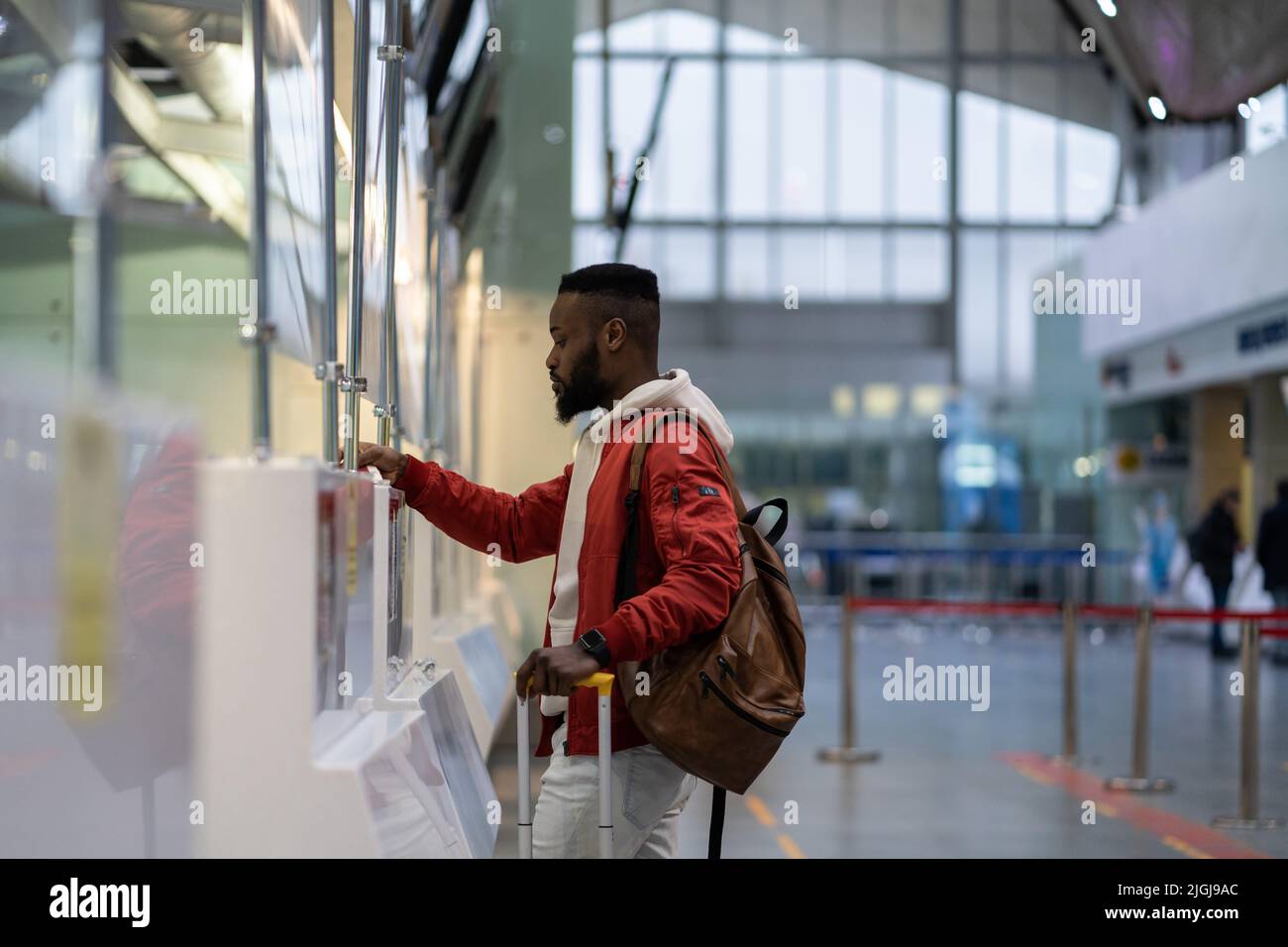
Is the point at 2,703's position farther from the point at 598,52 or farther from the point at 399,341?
the point at 598,52

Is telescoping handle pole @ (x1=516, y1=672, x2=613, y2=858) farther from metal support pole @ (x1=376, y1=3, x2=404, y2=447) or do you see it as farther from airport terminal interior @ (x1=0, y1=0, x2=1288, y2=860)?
metal support pole @ (x1=376, y1=3, x2=404, y2=447)

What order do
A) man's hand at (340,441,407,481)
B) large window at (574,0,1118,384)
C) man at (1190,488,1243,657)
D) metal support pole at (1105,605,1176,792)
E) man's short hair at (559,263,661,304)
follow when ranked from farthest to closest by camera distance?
large window at (574,0,1118,384)
man at (1190,488,1243,657)
metal support pole at (1105,605,1176,792)
man's hand at (340,441,407,481)
man's short hair at (559,263,661,304)

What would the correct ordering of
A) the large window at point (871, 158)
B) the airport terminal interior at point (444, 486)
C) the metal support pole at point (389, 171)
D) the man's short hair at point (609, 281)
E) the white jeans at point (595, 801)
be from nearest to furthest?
the airport terminal interior at point (444, 486) → the white jeans at point (595, 801) → the man's short hair at point (609, 281) → the metal support pole at point (389, 171) → the large window at point (871, 158)

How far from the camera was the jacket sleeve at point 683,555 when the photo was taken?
2502 millimetres

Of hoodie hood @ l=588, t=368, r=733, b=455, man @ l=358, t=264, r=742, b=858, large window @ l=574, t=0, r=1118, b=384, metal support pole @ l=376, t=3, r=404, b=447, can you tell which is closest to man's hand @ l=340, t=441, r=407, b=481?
man @ l=358, t=264, r=742, b=858

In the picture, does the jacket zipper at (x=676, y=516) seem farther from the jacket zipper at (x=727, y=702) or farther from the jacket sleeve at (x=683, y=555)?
the jacket zipper at (x=727, y=702)

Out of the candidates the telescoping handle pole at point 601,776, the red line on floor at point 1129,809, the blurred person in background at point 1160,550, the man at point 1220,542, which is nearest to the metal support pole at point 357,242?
the telescoping handle pole at point 601,776

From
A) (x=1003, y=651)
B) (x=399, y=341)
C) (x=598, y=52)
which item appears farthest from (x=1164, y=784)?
(x=598, y=52)

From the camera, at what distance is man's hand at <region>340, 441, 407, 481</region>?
3.09 m

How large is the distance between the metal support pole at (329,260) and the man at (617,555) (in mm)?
135

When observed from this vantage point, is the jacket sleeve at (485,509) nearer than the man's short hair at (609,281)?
No

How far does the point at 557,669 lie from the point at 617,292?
831 mm

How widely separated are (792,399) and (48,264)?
73.1 ft

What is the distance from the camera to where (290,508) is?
2.07m
